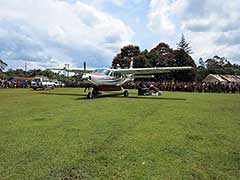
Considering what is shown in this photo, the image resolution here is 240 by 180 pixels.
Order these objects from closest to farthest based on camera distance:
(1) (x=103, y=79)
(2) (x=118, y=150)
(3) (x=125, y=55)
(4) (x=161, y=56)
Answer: (2) (x=118, y=150) < (1) (x=103, y=79) < (4) (x=161, y=56) < (3) (x=125, y=55)

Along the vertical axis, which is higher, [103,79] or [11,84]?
[103,79]

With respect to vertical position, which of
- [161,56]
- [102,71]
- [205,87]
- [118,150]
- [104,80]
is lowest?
[118,150]

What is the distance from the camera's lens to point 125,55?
61.2 m

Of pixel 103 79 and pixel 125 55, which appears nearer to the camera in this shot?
pixel 103 79

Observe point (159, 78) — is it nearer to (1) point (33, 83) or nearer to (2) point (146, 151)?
(1) point (33, 83)

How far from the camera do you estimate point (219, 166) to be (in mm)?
4391

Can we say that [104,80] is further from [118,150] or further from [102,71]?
[118,150]

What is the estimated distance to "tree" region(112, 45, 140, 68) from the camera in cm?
5984

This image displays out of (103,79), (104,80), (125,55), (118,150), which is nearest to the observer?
(118,150)

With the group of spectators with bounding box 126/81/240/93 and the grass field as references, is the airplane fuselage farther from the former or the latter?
the grass field

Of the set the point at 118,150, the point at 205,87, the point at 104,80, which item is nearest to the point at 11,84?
the point at 104,80

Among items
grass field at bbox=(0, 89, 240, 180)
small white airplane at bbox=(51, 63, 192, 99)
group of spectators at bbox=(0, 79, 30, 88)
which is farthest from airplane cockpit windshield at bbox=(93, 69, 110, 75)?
group of spectators at bbox=(0, 79, 30, 88)

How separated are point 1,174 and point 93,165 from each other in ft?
4.83

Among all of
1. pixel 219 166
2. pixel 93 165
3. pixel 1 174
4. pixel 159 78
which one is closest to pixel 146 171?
pixel 93 165
